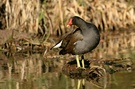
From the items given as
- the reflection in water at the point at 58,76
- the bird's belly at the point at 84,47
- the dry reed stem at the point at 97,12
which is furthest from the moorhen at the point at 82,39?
the dry reed stem at the point at 97,12

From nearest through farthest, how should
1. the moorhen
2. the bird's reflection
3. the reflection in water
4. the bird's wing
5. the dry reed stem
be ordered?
the reflection in water < the bird's reflection < the moorhen < the bird's wing < the dry reed stem

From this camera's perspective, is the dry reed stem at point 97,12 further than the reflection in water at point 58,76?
Yes

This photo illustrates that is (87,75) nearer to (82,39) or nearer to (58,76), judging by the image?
(58,76)

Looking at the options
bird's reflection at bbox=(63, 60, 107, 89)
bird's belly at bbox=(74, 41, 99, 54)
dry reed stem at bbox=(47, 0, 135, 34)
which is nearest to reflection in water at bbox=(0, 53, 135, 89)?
bird's reflection at bbox=(63, 60, 107, 89)

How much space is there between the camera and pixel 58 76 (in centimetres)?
842

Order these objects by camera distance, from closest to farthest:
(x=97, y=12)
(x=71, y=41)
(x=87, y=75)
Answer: (x=87, y=75), (x=71, y=41), (x=97, y=12)

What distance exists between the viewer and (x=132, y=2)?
14.5m

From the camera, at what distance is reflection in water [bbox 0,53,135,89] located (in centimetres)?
764

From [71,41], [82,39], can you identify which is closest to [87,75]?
[82,39]

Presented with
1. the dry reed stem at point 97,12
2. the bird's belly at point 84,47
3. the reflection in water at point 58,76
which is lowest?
the reflection in water at point 58,76

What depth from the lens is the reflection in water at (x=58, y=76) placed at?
764 centimetres

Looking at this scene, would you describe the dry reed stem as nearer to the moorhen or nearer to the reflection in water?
the reflection in water

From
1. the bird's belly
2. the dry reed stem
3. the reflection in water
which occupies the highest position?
the dry reed stem

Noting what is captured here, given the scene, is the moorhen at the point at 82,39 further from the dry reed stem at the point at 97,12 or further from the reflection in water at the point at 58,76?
the dry reed stem at the point at 97,12
